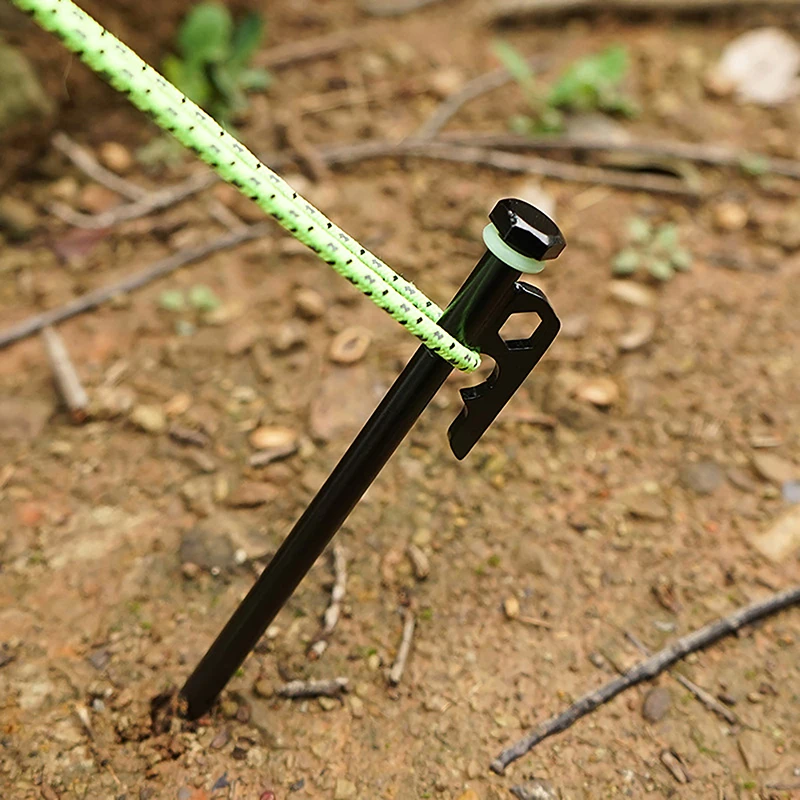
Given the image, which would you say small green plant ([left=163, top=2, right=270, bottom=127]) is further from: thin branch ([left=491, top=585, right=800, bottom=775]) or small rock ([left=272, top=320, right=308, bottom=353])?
thin branch ([left=491, top=585, right=800, bottom=775])

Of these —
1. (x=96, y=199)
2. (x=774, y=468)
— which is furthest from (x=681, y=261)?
(x=96, y=199)

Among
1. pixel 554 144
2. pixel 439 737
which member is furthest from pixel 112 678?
pixel 554 144

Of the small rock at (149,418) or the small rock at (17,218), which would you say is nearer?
the small rock at (149,418)

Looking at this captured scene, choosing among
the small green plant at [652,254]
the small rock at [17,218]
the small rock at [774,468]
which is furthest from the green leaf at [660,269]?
the small rock at [17,218]

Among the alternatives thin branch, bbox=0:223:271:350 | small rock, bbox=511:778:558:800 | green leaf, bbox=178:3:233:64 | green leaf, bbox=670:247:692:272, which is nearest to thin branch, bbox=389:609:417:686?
small rock, bbox=511:778:558:800

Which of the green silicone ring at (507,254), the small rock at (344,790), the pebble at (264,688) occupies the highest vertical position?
the green silicone ring at (507,254)

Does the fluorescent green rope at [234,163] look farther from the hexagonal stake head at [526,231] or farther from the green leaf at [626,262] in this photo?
the green leaf at [626,262]

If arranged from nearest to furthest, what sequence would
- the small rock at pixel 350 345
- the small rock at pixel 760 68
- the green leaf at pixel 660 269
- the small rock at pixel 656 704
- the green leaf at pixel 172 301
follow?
the small rock at pixel 656 704
the small rock at pixel 350 345
the green leaf at pixel 172 301
the green leaf at pixel 660 269
the small rock at pixel 760 68

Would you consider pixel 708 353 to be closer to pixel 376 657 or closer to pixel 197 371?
pixel 376 657

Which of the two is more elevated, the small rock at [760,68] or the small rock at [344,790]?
the small rock at [760,68]
